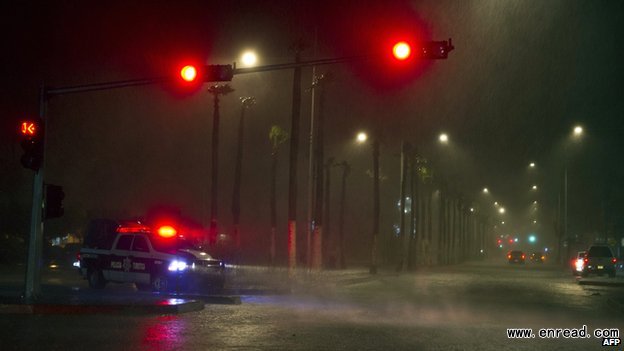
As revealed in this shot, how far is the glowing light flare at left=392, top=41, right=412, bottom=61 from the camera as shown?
17.1 meters

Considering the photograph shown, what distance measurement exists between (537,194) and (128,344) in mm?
98825

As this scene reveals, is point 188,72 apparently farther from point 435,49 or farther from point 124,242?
point 124,242

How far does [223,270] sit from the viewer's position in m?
26.6

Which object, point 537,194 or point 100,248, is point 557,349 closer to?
point 100,248

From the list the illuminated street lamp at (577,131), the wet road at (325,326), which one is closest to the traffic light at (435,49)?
the wet road at (325,326)

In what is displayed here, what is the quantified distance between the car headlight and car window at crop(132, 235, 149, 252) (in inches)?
42.4

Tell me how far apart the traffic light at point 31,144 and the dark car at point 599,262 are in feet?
127

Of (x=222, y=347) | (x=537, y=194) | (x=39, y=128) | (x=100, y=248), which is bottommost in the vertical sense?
(x=222, y=347)

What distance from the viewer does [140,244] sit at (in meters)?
25.8

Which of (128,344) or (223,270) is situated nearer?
(128,344)

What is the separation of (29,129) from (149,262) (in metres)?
7.33

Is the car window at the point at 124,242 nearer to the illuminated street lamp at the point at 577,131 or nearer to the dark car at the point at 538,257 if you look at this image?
the illuminated street lamp at the point at 577,131

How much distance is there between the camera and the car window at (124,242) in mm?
26125

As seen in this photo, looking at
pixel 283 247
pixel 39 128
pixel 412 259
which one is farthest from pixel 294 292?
pixel 283 247
